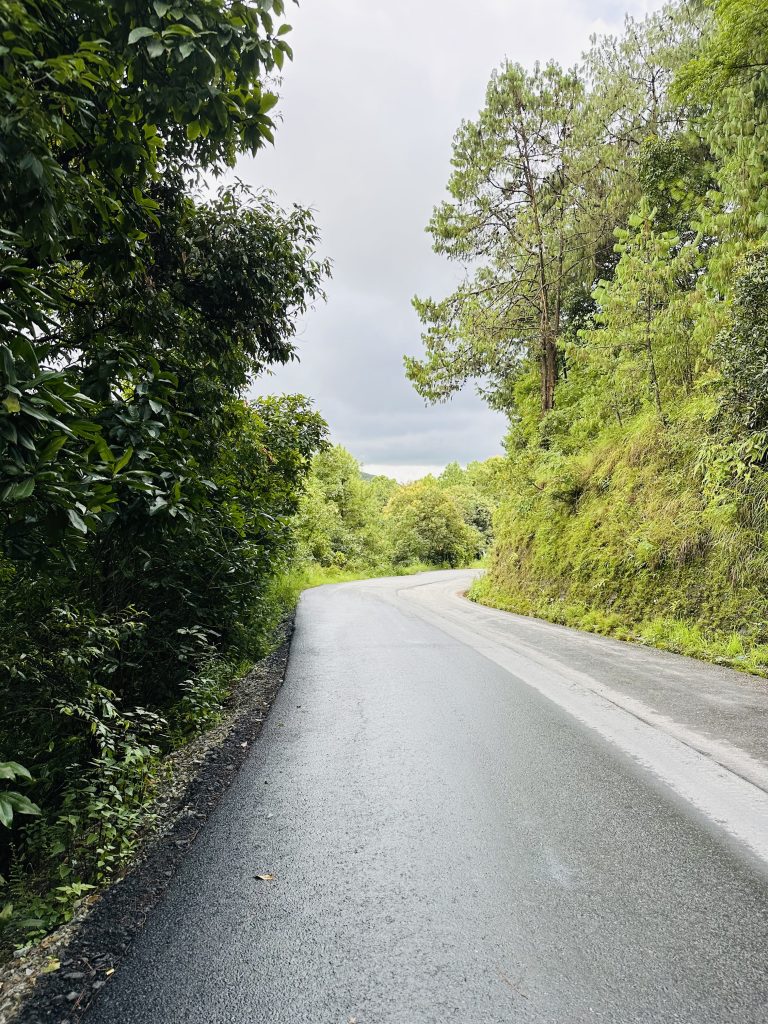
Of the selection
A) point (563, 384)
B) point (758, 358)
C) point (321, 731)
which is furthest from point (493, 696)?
point (563, 384)

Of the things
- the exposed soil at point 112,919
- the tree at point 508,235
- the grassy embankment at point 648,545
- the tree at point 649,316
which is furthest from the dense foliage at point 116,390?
the tree at point 508,235

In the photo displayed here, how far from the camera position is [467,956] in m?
1.82

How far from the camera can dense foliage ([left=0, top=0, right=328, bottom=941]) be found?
1.75m

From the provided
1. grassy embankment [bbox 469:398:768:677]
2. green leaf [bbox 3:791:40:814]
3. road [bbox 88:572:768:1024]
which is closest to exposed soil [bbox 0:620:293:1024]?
road [bbox 88:572:768:1024]

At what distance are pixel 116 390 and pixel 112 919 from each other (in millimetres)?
2642

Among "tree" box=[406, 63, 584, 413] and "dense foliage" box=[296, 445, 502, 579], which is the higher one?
"tree" box=[406, 63, 584, 413]

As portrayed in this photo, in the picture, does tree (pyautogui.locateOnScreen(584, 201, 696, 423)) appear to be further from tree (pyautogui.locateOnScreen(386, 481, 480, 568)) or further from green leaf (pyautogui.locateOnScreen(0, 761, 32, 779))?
tree (pyautogui.locateOnScreen(386, 481, 480, 568))

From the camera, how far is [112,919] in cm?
207

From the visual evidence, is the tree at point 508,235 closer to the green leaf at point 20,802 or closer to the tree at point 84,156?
the tree at point 84,156

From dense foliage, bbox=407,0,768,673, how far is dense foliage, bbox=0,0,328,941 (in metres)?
6.15

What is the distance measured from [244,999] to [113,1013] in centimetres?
40

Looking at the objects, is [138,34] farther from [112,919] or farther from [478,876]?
[478,876]

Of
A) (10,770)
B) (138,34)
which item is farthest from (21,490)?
(138,34)

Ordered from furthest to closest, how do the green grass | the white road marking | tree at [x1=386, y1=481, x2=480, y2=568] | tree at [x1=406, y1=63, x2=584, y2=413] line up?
1. tree at [x1=386, y1=481, x2=480, y2=568]
2. tree at [x1=406, y1=63, x2=584, y2=413]
3. the green grass
4. the white road marking
